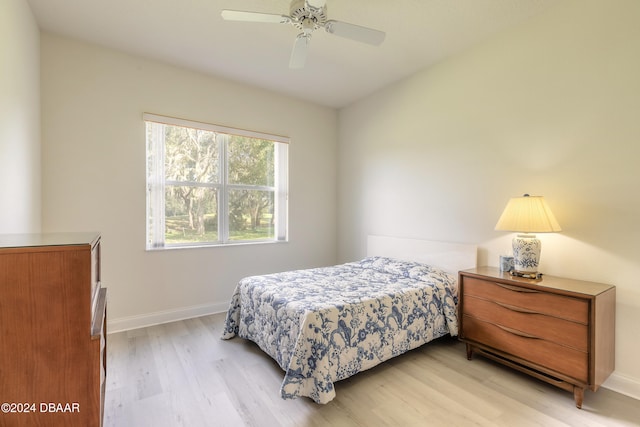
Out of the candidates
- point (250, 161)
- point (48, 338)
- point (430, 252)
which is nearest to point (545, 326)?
point (430, 252)

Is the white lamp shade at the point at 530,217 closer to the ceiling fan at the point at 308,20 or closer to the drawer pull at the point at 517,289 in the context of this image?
the drawer pull at the point at 517,289

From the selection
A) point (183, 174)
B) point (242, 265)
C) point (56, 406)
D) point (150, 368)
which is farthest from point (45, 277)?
point (242, 265)

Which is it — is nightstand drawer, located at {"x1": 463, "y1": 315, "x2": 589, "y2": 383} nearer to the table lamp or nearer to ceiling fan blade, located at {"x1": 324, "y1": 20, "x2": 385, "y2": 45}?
the table lamp

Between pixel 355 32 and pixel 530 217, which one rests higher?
pixel 355 32

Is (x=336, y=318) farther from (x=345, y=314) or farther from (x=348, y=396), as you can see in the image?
(x=348, y=396)

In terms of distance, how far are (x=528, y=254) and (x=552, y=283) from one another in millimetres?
238

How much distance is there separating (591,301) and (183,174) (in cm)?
357

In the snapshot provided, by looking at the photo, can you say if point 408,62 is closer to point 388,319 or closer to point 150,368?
point 388,319

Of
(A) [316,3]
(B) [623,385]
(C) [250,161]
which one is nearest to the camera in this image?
(A) [316,3]

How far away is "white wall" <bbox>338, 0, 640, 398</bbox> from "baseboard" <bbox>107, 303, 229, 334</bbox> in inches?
90.8

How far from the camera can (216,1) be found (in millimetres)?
2146

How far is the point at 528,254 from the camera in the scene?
2.16 m

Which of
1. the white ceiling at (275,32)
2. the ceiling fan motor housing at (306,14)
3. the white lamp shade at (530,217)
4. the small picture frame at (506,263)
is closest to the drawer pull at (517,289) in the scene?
the small picture frame at (506,263)

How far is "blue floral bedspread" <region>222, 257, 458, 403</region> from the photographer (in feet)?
5.97
